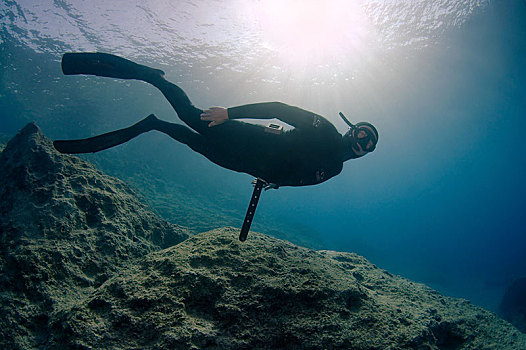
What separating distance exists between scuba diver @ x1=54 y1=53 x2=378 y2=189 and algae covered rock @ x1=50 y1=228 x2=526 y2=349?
1.24 metres

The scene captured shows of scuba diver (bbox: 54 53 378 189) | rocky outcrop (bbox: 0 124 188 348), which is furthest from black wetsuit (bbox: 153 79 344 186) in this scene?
rocky outcrop (bbox: 0 124 188 348)

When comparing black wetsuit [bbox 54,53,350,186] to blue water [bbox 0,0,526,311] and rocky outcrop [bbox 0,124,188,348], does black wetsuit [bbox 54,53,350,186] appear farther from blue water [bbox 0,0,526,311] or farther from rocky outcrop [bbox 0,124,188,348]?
blue water [bbox 0,0,526,311]

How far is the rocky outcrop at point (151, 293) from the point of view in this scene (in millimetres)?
1715

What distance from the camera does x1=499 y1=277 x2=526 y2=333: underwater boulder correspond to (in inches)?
577

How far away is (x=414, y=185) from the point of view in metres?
122

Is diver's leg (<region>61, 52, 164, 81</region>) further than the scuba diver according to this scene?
Yes

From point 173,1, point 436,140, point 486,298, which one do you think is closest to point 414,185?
point 436,140

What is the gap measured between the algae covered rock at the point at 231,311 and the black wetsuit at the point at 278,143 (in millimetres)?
1200

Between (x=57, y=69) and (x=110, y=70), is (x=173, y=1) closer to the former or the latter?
(x=110, y=70)

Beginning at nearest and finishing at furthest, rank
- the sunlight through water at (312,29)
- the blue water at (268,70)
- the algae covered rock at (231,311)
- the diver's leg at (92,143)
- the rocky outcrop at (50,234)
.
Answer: the algae covered rock at (231,311)
the rocky outcrop at (50,234)
the diver's leg at (92,143)
the sunlight through water at (312,29)
the blue water at (268,70)

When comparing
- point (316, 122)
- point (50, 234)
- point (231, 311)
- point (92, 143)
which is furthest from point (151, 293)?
point (316, 122)

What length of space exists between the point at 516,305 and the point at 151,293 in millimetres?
25675

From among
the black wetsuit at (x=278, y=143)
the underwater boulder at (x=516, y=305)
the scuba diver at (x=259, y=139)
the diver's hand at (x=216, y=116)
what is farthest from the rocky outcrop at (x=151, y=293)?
the underwater boulder at (x=516, y=305)

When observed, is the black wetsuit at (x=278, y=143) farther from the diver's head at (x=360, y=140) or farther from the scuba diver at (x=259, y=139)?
the diver's head at (x=360, y=140)
